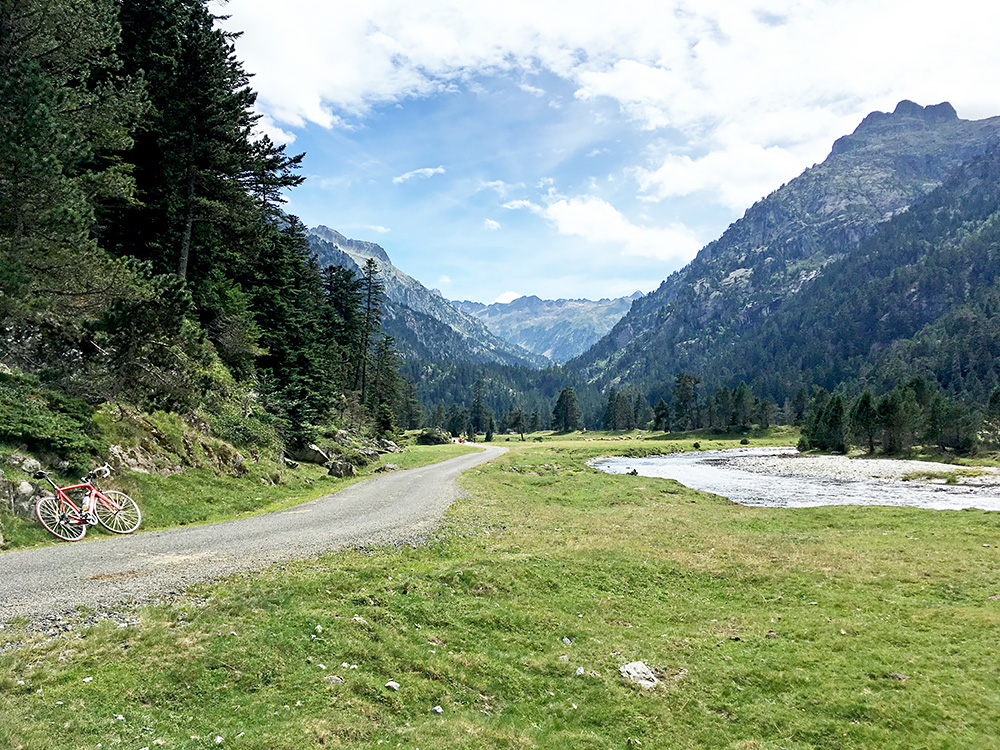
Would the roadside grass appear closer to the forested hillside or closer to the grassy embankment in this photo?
the forested hillside

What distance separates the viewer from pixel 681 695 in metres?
10.5

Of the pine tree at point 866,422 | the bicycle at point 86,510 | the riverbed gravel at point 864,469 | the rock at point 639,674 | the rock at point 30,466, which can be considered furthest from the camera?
the pine tree at point 866,422

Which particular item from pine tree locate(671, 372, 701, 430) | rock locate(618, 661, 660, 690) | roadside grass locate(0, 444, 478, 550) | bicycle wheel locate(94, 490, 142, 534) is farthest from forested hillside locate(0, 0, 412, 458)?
pine tree locate(671, 372, 701, 430)

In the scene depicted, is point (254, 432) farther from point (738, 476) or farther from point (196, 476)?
point (738, 476)

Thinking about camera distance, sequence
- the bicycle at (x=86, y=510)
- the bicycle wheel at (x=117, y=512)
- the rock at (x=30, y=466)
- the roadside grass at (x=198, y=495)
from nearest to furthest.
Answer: the roadside grass at (x=198, y=495) → the bicycle at (x=86, y=510) → the rock at (x=30, y=466) → the bicycle wheel at (x=117, y=512)

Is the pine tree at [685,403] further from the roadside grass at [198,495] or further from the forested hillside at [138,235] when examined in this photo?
the roadside grass at [198,495]

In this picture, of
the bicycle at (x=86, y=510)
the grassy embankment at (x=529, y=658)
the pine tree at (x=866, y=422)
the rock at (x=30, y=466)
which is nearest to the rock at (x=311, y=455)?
the bicycle at (x=86, y=510)

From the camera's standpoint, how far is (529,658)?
11.5 m

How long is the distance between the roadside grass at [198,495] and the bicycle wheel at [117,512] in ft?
1.13

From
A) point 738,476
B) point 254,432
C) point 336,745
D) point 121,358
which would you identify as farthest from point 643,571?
point 738,476

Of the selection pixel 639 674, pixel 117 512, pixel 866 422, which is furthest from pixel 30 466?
pixel 866 422

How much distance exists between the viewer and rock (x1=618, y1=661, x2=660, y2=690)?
35.4ft

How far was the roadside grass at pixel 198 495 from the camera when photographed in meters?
16.0

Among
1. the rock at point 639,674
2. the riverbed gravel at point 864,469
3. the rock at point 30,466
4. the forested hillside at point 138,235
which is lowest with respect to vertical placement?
the riverbed gravel at point 864,469
